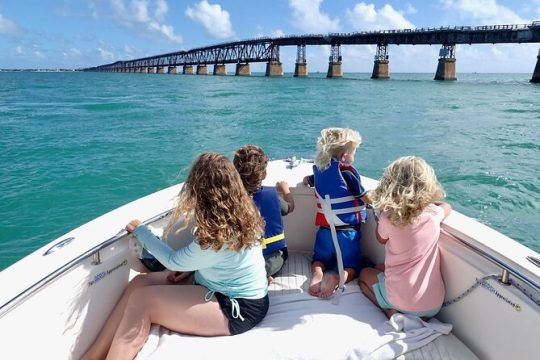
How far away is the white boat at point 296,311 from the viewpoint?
76.8 inches

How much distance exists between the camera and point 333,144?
294 centimetres

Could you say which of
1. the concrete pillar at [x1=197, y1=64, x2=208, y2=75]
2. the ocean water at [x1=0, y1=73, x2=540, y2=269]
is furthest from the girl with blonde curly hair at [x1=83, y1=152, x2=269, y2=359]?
the concrete pillar at [x1=197, y1=64, x2=208, y2=75]

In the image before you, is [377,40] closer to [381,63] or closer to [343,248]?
[381,63]

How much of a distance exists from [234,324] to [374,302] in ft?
3.35

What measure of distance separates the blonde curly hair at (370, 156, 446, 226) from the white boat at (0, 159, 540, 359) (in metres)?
0.37

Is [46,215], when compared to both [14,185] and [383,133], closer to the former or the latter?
[14,185]

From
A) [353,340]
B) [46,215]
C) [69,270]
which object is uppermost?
[69,270]

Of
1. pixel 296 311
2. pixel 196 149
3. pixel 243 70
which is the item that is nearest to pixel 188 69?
pixel 243 70

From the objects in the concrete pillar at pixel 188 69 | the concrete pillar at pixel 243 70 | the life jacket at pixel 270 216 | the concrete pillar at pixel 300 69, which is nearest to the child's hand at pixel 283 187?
the life jacket at pixel 270 216

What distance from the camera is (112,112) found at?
829 inches

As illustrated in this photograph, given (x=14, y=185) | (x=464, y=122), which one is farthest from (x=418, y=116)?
(x=14, y=185)

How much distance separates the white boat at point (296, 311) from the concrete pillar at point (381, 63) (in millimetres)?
71047

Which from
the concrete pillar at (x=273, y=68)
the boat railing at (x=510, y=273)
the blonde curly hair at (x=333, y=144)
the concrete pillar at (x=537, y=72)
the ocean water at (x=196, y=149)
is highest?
the concrete pillar at (x=273, y=68)

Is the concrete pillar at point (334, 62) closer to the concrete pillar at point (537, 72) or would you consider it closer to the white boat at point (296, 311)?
the concrete pillar at point (537, 72)
